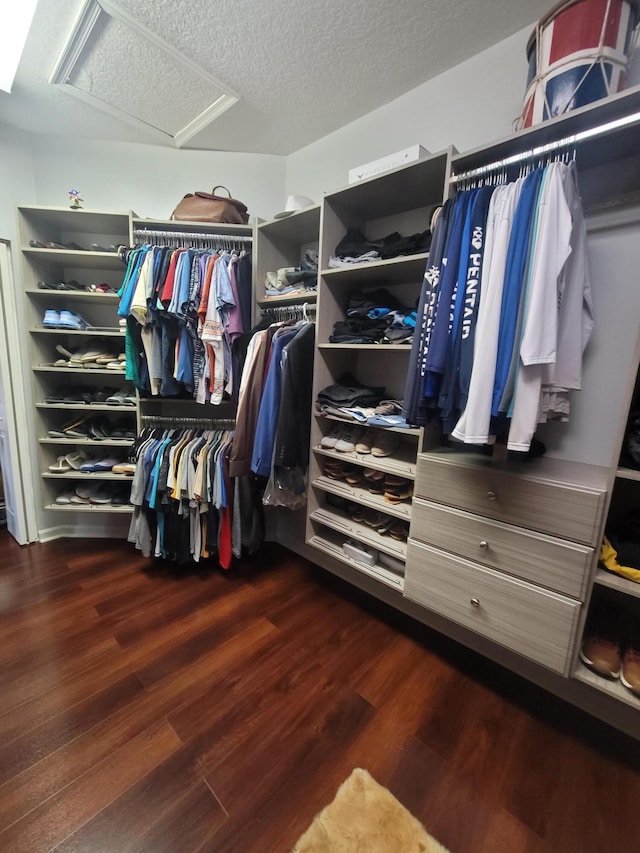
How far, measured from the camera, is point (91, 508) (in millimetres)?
2277

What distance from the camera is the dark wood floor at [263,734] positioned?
97 cm

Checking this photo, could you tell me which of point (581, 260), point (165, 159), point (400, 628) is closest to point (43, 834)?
point (400, 628)

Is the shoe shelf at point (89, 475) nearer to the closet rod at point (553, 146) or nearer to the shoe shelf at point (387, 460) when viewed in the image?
the shoe shelf at point (387, 460)

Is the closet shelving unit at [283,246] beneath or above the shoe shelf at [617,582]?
above

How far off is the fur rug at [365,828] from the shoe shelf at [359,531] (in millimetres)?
757

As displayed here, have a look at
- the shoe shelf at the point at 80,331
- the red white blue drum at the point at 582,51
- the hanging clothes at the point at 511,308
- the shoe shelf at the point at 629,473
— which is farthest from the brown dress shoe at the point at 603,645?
the shoe shelf at the point at 80,331

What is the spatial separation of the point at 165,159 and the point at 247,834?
3.34 meters

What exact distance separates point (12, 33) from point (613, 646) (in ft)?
11.2

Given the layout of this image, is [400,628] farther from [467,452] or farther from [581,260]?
[581,260]

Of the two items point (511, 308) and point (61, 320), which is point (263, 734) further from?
point (61, 320)

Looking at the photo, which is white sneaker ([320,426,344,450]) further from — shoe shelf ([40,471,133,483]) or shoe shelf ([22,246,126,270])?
shoe shelf ([22,246,126,270])

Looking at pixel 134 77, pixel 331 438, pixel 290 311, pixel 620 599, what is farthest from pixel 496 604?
pixel 134 77

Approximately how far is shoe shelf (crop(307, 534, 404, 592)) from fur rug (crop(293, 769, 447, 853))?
0.66 m

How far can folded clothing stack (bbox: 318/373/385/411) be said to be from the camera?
5.49 feet
